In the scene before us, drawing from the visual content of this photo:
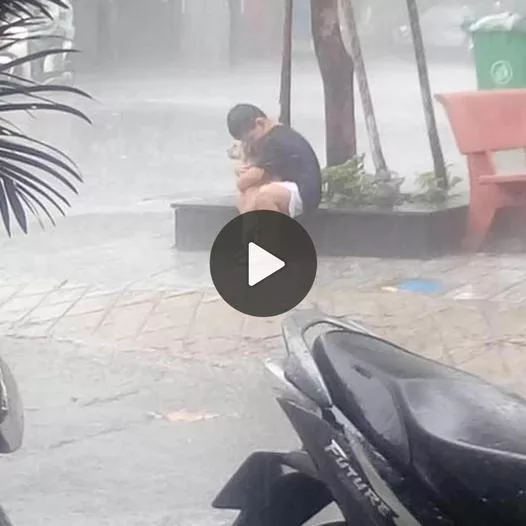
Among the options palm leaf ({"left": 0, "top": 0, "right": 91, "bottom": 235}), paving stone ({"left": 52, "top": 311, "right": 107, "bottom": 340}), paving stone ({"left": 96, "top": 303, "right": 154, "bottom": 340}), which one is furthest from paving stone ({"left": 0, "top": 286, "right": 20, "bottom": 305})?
palm leaf ({"left": 0, "top": 0, "right": 91, "bottom": 235})

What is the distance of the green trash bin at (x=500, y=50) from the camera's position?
2.50 m

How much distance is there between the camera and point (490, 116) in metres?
2.70

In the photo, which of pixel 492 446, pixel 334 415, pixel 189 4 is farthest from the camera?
pixel 189 4

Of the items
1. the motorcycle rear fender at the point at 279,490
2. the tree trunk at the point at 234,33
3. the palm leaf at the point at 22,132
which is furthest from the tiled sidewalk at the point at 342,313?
the motorcycle rear fender at the point at 279,490

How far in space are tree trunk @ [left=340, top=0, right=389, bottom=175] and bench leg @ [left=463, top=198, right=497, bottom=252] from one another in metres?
0.27

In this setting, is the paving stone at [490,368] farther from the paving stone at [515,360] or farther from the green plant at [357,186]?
the green plant at [357,186]

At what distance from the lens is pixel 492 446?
4.13 ft

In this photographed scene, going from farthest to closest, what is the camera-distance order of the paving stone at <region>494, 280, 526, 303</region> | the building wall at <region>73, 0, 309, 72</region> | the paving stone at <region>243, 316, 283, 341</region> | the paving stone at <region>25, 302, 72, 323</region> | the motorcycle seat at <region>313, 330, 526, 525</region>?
the paving stone at <region>494, 280, 526, 303</region>, the paving stone at <region>25, 302, 72, 323</region>, the paving stone at <region>243, 316, 283, 341</region>, the building wall at <region>73, 0, 309, 72</region>, the motorcycle seat at <region>313, 330, 526, 525</region>

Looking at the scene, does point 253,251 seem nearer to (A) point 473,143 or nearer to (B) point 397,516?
(A) point 473,143

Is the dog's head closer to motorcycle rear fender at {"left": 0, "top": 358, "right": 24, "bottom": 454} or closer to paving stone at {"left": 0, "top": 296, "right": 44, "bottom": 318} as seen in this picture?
paving stone at {"left": 0, "top": 296, "right": 44, "bottom": 318}

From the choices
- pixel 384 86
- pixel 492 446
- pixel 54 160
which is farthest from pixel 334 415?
pixel 384 86

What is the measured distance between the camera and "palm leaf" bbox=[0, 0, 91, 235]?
1691 mm

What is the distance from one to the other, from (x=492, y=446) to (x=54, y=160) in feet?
3.60

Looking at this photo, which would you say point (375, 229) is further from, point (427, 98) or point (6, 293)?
point (6, 293)
